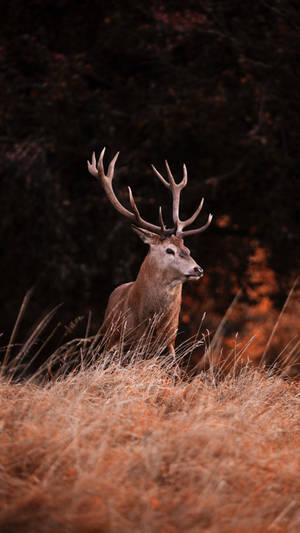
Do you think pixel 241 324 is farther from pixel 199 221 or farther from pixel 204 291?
pixel 199 221

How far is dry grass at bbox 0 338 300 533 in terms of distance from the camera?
2.58 metres

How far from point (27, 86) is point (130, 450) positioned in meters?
9.32

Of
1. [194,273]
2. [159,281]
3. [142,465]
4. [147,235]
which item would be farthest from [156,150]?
[142,465]

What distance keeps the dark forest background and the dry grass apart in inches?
275

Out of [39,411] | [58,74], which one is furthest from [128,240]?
[39,411]

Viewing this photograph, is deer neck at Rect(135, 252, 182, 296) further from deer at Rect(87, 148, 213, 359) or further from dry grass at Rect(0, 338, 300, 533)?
dry grass at Rect(0, 338, 300, 533)

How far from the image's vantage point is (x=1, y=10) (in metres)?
12.1

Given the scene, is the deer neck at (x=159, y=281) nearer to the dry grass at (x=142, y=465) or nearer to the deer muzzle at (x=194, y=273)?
the deer muzzle at (x=194, y=273)

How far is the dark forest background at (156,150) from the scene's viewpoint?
34.8 feet

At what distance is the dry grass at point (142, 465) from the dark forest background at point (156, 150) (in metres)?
6.97

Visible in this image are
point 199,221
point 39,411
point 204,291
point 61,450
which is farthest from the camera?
point 204,291

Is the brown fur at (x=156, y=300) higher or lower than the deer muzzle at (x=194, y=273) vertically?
lower

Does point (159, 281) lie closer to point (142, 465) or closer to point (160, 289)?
point (160, 289)

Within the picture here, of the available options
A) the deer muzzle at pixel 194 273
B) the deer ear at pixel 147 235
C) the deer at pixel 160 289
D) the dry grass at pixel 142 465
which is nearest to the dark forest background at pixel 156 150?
the deer ear at pixel 147 235
